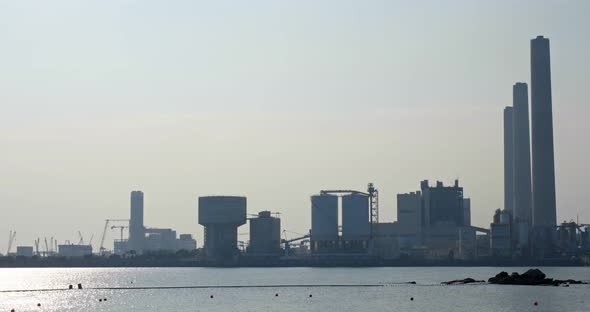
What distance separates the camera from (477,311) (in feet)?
457

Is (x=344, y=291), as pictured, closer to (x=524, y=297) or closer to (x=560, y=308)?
(x=524, y=297)

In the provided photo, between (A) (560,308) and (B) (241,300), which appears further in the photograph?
(B) (241,300)

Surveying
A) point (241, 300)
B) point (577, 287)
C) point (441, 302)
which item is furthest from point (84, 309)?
point (577, 287)

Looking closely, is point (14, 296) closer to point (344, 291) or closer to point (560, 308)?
point (344, 291)

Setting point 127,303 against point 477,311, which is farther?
point 127,303

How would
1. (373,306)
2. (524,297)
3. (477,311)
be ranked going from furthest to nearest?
(524,297), (373,306), (477,311)

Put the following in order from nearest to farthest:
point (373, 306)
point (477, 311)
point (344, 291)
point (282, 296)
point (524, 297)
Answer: point (477, 311)
point (373, 306)
point (524, 297)
point (282, 296)
point (344, 291)

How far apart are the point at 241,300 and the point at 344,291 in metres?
30.6

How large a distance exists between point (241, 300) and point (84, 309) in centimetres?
2518

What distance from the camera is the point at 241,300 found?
169 m

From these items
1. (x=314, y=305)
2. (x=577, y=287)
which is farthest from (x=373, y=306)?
(x=577, y=287)

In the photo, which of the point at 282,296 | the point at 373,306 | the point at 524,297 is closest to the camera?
the point at 373,306

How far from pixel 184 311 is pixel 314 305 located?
1946 cm

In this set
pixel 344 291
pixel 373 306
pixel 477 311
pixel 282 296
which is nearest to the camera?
pixel 477 311
